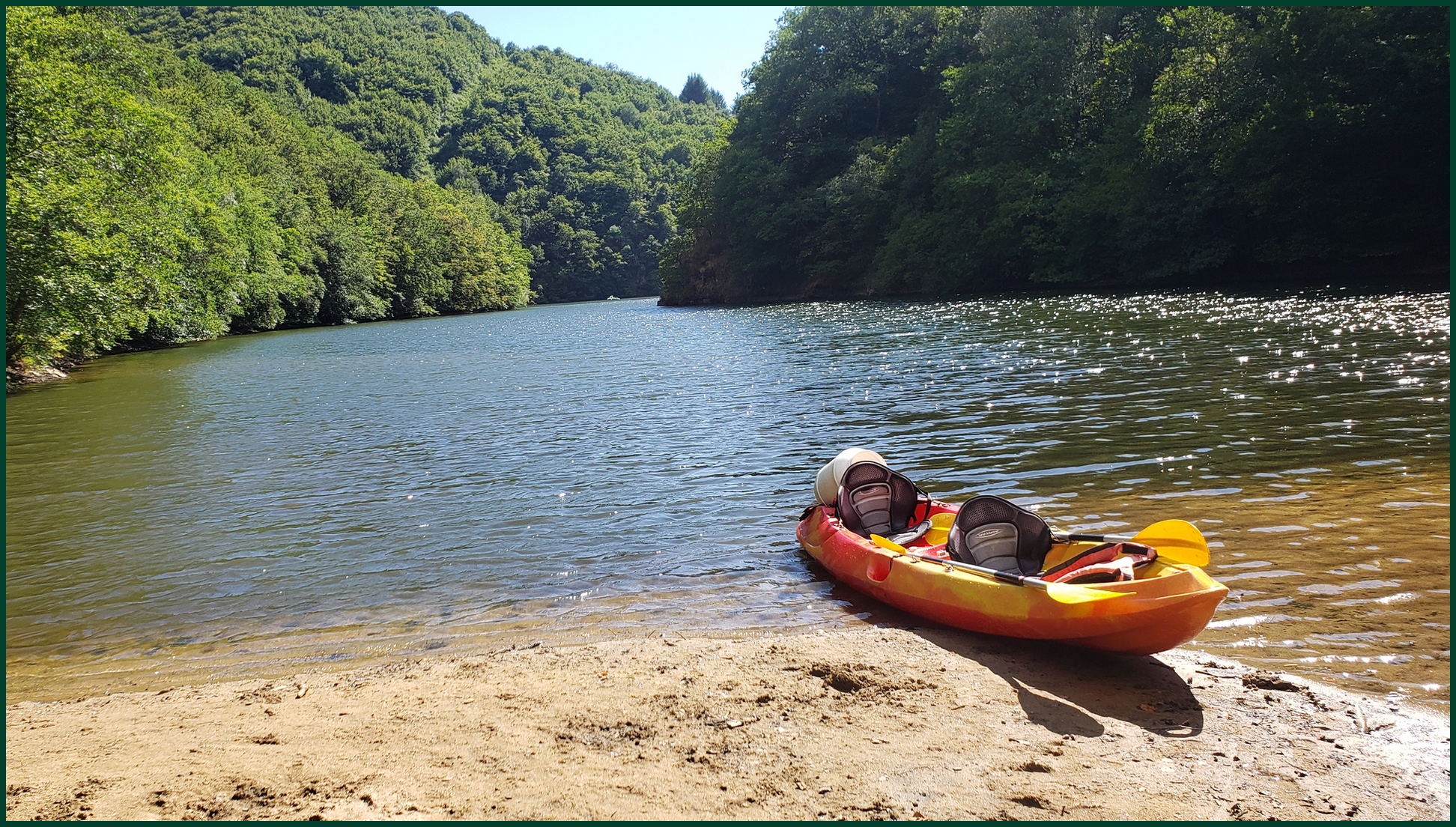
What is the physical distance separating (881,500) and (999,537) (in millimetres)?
1588

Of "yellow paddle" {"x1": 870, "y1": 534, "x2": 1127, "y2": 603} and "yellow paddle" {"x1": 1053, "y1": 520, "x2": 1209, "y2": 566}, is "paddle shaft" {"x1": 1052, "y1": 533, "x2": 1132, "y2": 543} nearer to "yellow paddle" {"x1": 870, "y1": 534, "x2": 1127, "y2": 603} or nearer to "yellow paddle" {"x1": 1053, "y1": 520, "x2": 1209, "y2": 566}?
"yellow paddle" {"x1": 1053, "y1": 520, "x2": 1209, "y2": 566}

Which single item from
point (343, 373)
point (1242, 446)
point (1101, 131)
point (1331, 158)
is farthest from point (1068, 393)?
point (1101, 131)

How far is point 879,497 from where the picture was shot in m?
8.04

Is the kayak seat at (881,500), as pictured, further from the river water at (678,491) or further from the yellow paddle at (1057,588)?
the yellow paddle at (1057,588)

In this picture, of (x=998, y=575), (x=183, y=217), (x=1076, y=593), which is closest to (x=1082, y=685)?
(x=1076, y=593)

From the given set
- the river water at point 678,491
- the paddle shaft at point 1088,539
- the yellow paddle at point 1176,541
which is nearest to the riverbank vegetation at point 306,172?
the river water at point 678,491

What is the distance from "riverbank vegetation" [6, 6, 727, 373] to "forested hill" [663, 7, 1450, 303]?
25884 millimetres

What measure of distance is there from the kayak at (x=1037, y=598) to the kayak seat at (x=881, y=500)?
601 mm

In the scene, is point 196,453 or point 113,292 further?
point 113,292

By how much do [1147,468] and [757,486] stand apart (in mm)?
4233

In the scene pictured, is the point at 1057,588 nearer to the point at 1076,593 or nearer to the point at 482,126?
the point at 1076,593

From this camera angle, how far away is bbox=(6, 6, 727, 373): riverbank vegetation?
22.3 m

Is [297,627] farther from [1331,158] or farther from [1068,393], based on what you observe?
[1331,158]

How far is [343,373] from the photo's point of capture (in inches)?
1025
